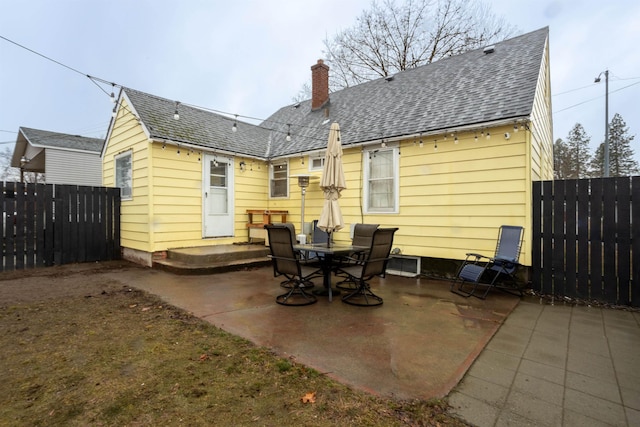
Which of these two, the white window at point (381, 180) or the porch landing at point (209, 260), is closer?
the porch landing at point (209, 260)

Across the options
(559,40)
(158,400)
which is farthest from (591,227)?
(559,40)

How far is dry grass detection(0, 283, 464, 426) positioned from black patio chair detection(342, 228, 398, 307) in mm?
1862

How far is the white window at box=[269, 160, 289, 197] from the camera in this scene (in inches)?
359

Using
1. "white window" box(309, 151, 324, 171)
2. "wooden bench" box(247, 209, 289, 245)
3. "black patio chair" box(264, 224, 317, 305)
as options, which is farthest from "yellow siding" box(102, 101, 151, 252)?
"black patio chair" box(264, 224, 317, 305)

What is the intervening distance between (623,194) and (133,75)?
22.4 meters

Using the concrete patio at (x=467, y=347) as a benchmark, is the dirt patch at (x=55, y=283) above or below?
→ above

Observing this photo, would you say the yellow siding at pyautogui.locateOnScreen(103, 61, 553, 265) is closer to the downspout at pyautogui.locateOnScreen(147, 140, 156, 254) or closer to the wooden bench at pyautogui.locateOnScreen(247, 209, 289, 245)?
the downspout at pyautogui.locateOnScreen(147, 140, 156, 254)

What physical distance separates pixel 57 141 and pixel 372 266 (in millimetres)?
15587

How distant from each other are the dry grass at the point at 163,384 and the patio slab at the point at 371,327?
21 centimetres

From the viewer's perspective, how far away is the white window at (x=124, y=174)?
26.2ft

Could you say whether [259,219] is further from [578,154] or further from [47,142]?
[578,154]

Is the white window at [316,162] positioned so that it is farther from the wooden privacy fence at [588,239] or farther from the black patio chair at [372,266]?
the wooden privacy fence at [588,239]

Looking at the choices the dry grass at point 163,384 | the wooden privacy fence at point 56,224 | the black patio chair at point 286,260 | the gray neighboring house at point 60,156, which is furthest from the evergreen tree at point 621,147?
the gray neighboring house at point 60,156

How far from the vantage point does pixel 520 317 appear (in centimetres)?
396
